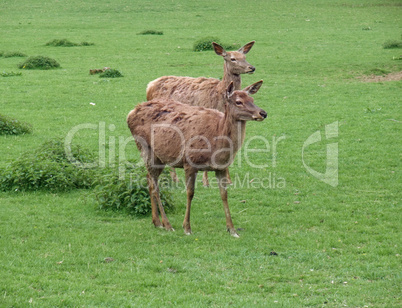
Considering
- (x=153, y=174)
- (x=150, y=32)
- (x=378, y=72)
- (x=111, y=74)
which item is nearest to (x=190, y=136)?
(x=153, y=174)

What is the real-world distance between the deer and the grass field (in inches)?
68.5

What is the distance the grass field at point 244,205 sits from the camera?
23.6 ft

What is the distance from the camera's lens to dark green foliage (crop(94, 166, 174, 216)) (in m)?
10.2

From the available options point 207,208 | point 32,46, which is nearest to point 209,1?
point 32,46

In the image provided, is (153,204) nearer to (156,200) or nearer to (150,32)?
(156,200)

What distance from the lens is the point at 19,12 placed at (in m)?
45.1

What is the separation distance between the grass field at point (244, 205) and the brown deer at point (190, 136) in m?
0.81

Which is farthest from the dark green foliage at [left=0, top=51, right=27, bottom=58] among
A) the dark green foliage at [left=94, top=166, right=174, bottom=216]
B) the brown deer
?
the brown deer

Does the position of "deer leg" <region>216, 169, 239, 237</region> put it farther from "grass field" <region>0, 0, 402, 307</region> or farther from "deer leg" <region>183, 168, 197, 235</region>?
"deer leg" <region>183, 168, 197, 235</region>

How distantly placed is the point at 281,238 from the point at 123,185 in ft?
10.3

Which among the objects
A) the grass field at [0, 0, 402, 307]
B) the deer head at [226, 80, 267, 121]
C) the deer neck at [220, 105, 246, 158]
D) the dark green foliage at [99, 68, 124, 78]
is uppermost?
the deer head at [226, 80, 267, 121]

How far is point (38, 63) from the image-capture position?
24844 mm

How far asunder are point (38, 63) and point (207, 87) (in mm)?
14816

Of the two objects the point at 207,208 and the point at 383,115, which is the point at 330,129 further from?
the point at 207,208
